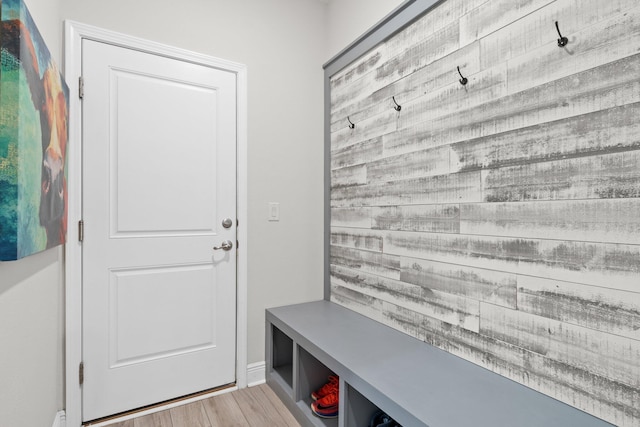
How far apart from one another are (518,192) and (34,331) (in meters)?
1.89

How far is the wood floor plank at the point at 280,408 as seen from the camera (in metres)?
1.74

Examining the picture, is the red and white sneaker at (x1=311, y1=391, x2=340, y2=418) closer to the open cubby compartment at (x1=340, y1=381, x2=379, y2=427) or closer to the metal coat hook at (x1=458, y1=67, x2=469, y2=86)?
the open cubby compartment at (x1=340, y1=381, x2=379, y2=427)

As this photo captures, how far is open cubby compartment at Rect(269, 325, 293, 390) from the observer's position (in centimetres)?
215

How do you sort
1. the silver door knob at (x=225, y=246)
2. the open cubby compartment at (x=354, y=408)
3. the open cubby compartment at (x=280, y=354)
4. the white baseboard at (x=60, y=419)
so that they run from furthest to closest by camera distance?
the open cubby compartment at (x=280, y=354)
the silver door knob at (x=225, y=246)
the white baseboard at (x=60, y=419)
the open cubby compartment at (x=354, y=408)

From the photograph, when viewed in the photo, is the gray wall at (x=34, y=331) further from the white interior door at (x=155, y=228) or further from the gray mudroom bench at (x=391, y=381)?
the gray mudroom bench at (x=391, y=381)

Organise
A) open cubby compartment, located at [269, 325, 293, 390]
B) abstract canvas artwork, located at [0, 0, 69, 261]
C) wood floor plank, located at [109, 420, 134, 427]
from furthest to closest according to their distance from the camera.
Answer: open cubby compartment, located at [269, 325, 293, 390]
wood floor plank, located at [109, 420, 134, 427]
abstract canvas artwork, located at [0, 0, 69, 261]

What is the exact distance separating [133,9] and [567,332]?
8.23 feet

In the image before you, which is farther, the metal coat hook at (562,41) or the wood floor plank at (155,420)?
the wood floor plank at (155,420)

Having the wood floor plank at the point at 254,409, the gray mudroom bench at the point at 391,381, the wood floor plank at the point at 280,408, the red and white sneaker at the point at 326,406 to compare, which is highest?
the gray mudroom bench at the point at 391,381

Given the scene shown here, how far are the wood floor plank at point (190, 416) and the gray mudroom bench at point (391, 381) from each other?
438mm

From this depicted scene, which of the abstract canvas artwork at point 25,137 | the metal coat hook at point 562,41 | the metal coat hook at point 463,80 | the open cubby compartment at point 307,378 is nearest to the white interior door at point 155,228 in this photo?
the abstract canvas artwork at point 25,137

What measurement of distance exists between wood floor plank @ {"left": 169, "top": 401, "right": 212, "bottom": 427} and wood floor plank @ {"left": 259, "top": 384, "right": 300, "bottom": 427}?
373 mm

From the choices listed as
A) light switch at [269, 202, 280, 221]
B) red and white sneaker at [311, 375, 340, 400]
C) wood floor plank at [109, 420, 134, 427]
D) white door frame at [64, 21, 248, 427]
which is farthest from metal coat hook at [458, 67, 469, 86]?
wood floor plank at [109, 420, 134, 427]

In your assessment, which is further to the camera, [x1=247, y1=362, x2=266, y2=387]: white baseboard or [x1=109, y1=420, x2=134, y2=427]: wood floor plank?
[x1=247, y1=362, x2=266, y2=387]: white baseboard
